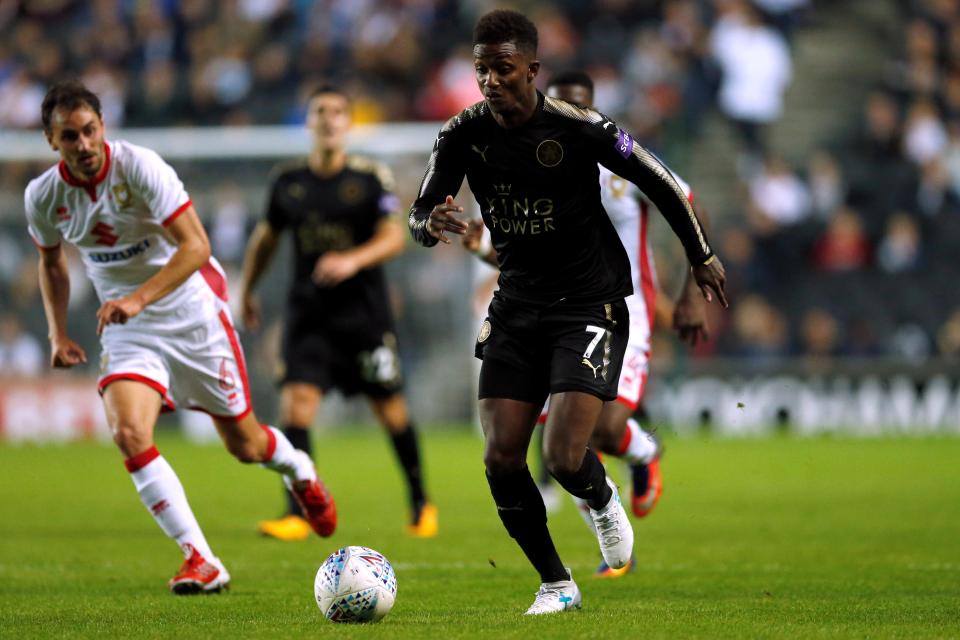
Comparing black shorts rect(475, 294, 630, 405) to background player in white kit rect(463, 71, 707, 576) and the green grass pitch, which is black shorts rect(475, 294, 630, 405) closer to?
the green grass pitch

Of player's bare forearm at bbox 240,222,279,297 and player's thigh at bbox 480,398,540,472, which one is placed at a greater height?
player's bare forearm at bbox 240,222,279,297

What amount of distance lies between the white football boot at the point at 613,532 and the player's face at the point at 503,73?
5.37 feet

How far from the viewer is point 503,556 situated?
8867mm

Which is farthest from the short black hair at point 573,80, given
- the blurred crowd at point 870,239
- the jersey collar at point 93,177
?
the blurred crowd at point 870,239

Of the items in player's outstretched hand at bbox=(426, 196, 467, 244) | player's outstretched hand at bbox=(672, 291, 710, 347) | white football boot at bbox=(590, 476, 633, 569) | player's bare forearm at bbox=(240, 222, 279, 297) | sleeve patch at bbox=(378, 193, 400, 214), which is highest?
sleeve patch at bbox=(378, 193, 400, 214)

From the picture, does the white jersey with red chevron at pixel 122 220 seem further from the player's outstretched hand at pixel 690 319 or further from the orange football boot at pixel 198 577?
the player's outstretched hand at pixel 690 319

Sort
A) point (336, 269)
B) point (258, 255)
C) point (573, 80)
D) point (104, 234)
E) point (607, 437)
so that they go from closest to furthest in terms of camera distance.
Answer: point (104, 234) < point (607, 437) < point (573, 80) < point (336, 269) < point (258, 255)

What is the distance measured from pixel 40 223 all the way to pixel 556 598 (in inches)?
124

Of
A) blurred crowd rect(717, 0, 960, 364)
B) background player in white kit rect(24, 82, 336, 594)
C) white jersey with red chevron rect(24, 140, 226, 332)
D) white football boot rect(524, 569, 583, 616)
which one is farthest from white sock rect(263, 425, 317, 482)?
blurred crowd rect(717, 0, 960, 364)

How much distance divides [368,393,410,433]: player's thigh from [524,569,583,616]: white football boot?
13.8ft

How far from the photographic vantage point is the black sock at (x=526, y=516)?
6.27m

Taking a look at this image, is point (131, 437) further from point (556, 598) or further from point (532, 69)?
point (532, 69)

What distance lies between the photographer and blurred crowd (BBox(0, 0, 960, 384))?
64.1ft

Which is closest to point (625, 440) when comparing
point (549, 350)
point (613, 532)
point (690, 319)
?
point (690, 319)
